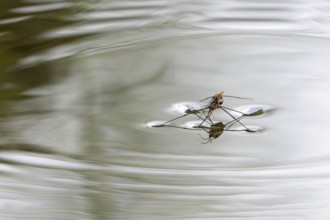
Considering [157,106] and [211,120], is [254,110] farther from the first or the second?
[157,106]

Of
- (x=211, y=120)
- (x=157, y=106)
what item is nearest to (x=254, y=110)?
(x=211, y=120)

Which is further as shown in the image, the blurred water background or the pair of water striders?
the pair of water striders

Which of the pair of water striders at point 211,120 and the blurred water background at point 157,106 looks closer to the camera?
the blurred water background at point 157,106

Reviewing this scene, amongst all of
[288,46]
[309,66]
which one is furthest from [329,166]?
[288,46]

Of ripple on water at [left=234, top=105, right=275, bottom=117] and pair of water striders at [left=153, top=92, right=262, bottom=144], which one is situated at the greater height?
ripple on water at [left=234, top=105, right=275, bottom=117]

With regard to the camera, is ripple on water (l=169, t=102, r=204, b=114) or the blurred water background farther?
ripple on water (l=169, t=102, r=204, b=114)

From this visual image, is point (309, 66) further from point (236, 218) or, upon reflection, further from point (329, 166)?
point (236, 218)

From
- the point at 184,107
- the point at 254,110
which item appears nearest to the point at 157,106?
the point at 184,107

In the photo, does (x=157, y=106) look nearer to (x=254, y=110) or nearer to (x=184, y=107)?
(x=184, y=107)
